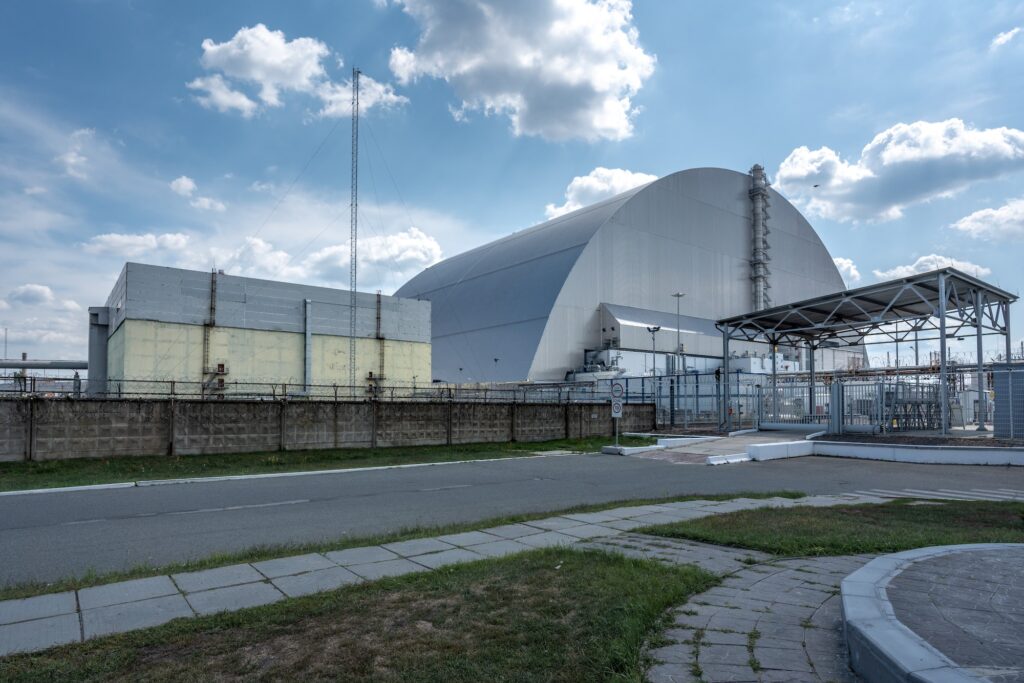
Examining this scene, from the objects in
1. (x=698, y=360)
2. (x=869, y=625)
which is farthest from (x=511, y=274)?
(x=869, y=625)

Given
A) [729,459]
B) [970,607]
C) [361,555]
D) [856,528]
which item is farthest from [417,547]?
[729,459]

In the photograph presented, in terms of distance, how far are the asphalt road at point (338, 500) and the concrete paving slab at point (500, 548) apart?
2106 mm

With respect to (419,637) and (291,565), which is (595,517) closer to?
(291,565)

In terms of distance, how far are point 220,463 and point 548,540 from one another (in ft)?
50.4

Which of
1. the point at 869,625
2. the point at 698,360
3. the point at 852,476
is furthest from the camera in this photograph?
the point at 698,360

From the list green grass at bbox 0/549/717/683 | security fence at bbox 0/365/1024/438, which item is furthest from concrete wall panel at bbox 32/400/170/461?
green grass at bbox 0/549/717/683

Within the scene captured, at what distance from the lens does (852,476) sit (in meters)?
17.3

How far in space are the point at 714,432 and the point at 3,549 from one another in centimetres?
2856

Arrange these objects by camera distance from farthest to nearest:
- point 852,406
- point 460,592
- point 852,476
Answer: point 852,406
point 852,476
point 460,592

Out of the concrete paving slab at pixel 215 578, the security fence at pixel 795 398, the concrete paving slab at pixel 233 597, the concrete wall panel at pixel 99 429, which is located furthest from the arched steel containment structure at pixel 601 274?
the concrete paving slab at pixel 233 597

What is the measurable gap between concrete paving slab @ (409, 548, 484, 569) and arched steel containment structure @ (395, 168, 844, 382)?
45407 millimetres

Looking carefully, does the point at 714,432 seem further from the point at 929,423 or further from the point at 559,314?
the point at 559,314

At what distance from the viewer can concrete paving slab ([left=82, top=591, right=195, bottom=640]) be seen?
496 centimetres

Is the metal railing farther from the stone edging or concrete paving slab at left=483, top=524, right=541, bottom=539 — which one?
the stone edging
